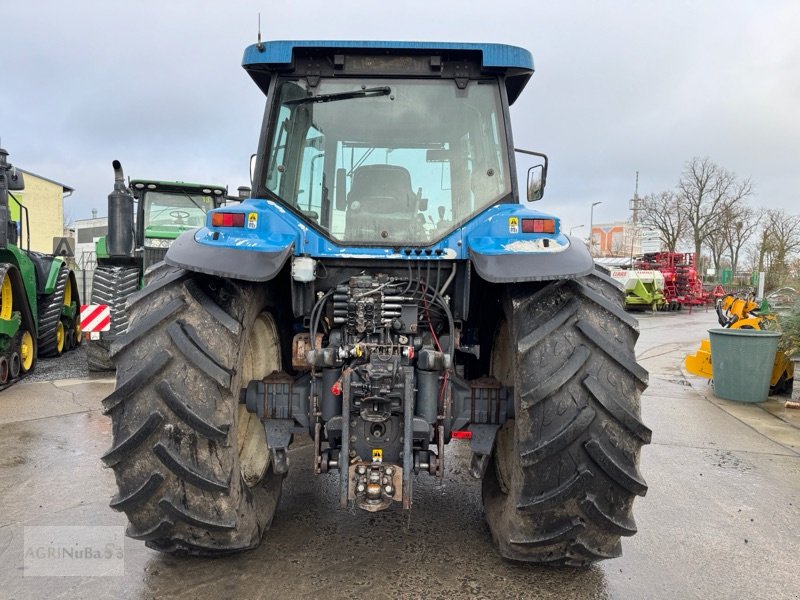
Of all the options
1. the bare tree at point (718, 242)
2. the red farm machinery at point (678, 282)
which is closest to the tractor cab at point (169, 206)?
the red farm machinery at point (678, 282)

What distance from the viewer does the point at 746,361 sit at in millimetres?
7512

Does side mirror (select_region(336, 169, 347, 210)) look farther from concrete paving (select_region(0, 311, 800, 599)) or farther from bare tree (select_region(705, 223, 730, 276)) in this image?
bare tree (select_region(705, 223, 730, 276))

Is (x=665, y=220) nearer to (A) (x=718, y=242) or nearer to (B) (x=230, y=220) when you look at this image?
(A) (x=718, y=242)

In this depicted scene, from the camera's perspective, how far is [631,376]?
99.6 inches

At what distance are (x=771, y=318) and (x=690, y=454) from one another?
176 inches

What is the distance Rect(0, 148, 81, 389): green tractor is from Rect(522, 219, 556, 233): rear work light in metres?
6.70

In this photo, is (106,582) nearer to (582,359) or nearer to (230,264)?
(230,264)

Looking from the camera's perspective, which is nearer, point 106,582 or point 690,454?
point 106,582

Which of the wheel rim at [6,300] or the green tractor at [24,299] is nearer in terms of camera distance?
the green tractor at [24,299]

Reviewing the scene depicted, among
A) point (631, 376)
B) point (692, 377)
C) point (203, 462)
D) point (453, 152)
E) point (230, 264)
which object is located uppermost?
point (453, 152)

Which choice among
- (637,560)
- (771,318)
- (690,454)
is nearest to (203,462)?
(637,560)

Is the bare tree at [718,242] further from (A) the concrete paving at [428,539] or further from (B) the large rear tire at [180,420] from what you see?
(B) the large rear tire at [180,420]

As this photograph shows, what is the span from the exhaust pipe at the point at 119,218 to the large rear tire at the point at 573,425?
21.0 ft

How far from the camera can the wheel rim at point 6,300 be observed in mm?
7328
